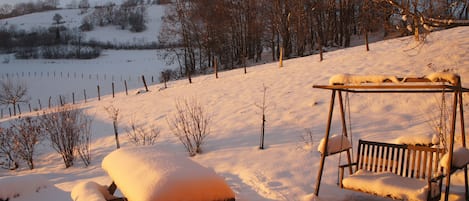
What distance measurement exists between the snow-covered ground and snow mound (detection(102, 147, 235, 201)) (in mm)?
1402

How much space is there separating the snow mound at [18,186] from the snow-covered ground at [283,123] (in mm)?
36

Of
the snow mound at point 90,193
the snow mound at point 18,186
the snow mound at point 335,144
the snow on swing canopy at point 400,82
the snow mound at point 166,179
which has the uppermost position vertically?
the snow on swing canopy at point 400,82

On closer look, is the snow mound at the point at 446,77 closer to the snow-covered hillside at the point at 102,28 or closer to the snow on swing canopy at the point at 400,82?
the snow on swing canopy at the point at 400,82

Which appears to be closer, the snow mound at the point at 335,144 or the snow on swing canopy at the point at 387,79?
the snow on swing canopy at the point at 387,79

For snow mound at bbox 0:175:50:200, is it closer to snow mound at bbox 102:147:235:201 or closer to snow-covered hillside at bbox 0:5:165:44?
snow mound at bbox 102:147:235:201

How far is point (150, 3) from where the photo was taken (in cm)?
10681

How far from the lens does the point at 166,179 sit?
2.89 meters

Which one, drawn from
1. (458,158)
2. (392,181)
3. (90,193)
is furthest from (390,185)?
(90,193)

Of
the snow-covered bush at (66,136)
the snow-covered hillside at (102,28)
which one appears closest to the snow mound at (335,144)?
the snow-covered bush at (66,136)

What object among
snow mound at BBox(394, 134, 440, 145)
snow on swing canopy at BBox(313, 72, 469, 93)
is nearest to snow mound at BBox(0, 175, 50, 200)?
snow on swing canopy at BBox(313, 72, 469, 93)

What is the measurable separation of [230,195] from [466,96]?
26.0ft

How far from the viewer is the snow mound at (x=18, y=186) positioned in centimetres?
505

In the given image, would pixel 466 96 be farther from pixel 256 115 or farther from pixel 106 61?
pixel 106 61

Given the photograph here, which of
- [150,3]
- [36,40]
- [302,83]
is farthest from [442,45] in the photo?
[150,3]
